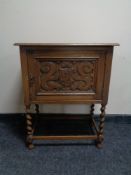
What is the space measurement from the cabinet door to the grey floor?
18.3 inches

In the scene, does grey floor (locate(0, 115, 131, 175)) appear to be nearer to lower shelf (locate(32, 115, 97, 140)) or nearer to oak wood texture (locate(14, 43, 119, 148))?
lower shelf (locate(32, 115, 97, 140))

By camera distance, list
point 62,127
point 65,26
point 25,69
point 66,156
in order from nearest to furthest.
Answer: point 25,69 < point 66,156 < point 65,26 < point 62,127

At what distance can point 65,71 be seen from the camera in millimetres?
1274

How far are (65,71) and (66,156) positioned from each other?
70 centimetres

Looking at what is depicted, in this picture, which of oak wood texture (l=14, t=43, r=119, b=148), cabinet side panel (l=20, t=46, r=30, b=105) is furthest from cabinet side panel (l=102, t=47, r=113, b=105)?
cabinet side panel (l=20, t=46, r=30, b=105)

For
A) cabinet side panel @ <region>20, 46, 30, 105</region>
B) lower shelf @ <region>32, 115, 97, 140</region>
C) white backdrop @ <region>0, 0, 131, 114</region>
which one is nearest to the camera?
cabinet side panel @ <region>20, 46, 30, 105</region>

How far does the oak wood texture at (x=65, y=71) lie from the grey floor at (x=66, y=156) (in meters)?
Answer: 0.45

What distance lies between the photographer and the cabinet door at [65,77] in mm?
1240

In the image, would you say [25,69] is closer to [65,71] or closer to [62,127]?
[65,71]

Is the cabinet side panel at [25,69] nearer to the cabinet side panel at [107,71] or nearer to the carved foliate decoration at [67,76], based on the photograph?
the carved foliate decoration at [67,76]

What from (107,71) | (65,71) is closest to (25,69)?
(65,71)

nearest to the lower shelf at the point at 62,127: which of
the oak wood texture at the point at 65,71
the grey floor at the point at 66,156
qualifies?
the grey floor at the point at 66,156

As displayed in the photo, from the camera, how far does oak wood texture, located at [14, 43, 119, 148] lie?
122 cm

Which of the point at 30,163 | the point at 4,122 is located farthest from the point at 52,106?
the point at 30,163
